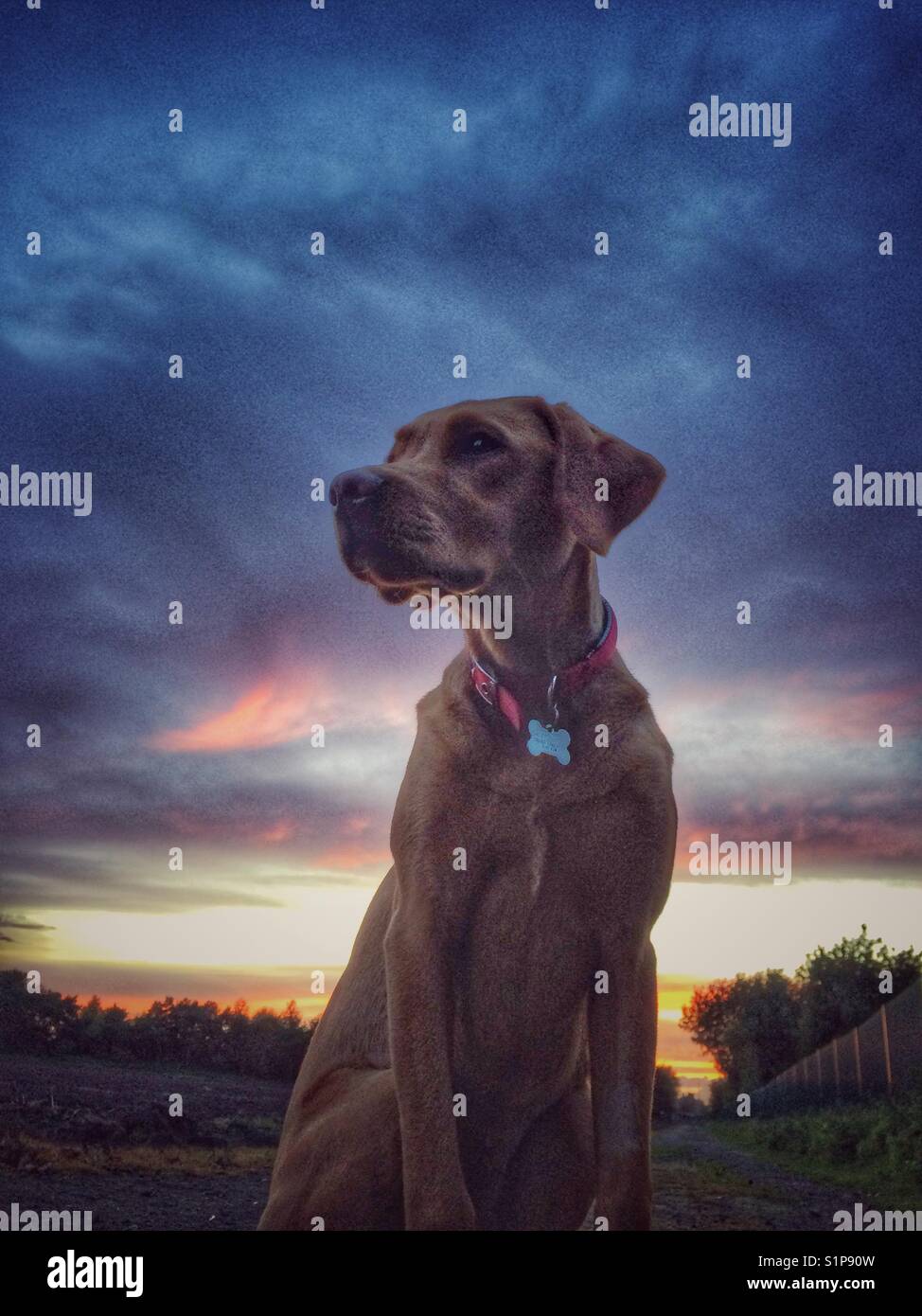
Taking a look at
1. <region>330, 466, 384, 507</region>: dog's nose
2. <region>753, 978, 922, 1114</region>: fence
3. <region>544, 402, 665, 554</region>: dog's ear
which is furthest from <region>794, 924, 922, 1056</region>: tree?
<region>330, 466, 384, 507</region>: dog's nose

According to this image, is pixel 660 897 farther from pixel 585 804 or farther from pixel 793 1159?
pixel 793 1159

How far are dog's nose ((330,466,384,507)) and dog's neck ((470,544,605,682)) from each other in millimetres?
548

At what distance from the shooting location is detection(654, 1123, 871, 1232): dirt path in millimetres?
4012

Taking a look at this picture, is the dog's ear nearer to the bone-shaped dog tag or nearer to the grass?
the bone-shaped dog tag

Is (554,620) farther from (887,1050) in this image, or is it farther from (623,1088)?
(887,1050)

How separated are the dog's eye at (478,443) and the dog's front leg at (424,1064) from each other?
134cm

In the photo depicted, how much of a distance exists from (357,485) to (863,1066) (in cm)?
321

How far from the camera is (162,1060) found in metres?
4.42

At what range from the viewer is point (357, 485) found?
3174mm

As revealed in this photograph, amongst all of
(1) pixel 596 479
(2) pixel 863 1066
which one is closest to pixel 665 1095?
(2) pixel 863 1066
